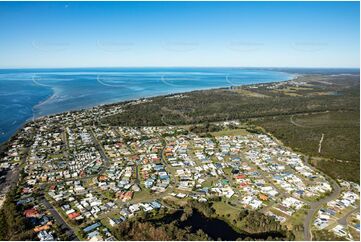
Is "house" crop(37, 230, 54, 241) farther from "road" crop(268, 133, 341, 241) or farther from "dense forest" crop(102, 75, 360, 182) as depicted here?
"dense forest" crop(102, 75, 360, 182)

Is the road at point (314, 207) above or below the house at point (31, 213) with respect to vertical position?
below

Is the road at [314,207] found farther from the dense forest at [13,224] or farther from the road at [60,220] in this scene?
the dense forest at [13,224]

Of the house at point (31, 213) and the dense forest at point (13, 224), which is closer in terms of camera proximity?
the dense forest at point (13, 224)

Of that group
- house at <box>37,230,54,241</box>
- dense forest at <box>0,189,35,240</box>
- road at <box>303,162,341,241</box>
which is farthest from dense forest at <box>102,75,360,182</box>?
dense forest at <box>0,189,35,240</box>

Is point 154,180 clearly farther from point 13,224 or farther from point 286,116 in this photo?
point 286,116

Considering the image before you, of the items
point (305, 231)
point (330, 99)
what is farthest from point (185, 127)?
point (330, 99)

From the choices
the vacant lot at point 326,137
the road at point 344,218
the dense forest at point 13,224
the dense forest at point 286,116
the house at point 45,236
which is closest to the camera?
the house at point 45,236

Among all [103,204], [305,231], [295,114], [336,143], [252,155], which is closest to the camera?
[305,231]

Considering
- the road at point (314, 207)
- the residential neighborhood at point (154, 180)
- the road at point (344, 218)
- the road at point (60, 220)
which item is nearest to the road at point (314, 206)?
the road at point (314, 207)

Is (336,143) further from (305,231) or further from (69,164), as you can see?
(69,164)
